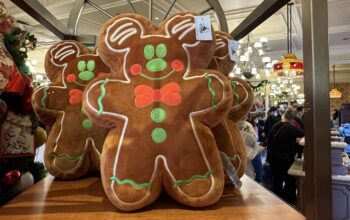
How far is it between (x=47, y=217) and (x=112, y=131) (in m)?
0.19

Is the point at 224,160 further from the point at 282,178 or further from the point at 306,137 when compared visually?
the point at 282,178

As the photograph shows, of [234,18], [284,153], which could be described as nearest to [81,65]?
[284,153]

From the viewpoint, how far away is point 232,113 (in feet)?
2.50

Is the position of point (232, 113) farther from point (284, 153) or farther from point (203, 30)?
point (284, 153)

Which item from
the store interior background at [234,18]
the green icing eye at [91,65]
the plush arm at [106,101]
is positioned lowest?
the plush arm at [106,101]

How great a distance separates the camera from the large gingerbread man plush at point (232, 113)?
71 centimetres

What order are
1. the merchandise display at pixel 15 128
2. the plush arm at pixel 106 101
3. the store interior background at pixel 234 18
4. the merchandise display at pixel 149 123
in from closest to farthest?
the merchandise display at pixel 149 123, the plush arm at pixel 106 101, the merchandise display at pixel 15 128, the store interior background at pixel 234 18

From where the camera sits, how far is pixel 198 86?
0.57 m

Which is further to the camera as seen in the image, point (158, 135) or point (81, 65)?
point (81, 65)

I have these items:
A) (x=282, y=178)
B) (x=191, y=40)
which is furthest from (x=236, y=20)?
(x=191, y=40)

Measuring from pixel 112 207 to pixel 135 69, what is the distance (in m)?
0.28

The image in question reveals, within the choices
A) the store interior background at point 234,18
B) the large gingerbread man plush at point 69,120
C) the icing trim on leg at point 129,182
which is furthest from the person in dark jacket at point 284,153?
the icing trim on leg at point 129,182

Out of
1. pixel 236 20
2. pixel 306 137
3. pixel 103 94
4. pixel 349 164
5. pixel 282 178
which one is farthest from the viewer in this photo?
pixel 236 20

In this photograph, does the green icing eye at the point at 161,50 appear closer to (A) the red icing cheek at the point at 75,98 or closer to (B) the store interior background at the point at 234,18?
(A) the red icing cheek at the point at 75,98
